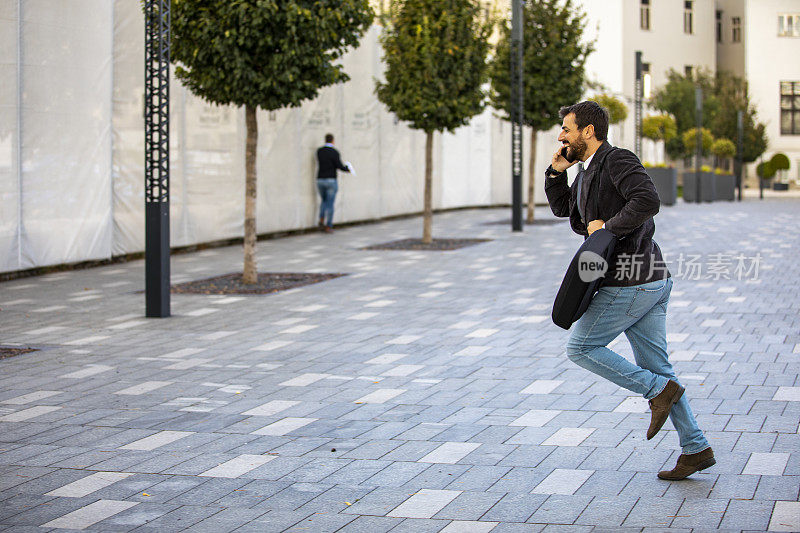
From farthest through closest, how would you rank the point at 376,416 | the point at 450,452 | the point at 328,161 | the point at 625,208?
the point at 328,161 < the point at 376,416 < the point at 450,452 < the point at 625,208

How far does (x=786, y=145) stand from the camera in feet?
259

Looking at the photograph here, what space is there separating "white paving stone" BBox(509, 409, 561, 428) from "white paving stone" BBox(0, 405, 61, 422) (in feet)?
9.63

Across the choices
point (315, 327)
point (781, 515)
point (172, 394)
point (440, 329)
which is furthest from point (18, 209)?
point (781, 515)

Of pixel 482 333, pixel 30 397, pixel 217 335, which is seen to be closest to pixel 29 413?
pixel 30 397

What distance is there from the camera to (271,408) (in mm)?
7008

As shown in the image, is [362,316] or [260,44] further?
[260,44]

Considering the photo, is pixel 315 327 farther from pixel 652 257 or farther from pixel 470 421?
pixel 652 257

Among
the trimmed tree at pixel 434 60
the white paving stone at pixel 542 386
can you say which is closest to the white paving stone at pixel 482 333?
the white paving stone at pixel 542 386

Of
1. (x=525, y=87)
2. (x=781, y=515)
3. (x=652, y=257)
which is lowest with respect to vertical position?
(x=781, y=515)

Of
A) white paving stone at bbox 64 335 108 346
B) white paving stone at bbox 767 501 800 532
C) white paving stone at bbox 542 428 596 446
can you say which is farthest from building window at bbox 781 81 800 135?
white paving stone at bbox 767 501 800 532

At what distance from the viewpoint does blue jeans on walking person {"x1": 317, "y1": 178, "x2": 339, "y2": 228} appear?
22.2 m

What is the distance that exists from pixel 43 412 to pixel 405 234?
15.6 meters

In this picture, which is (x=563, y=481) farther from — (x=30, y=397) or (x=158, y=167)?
(x=158, y=167)

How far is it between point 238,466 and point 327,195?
669 inches
